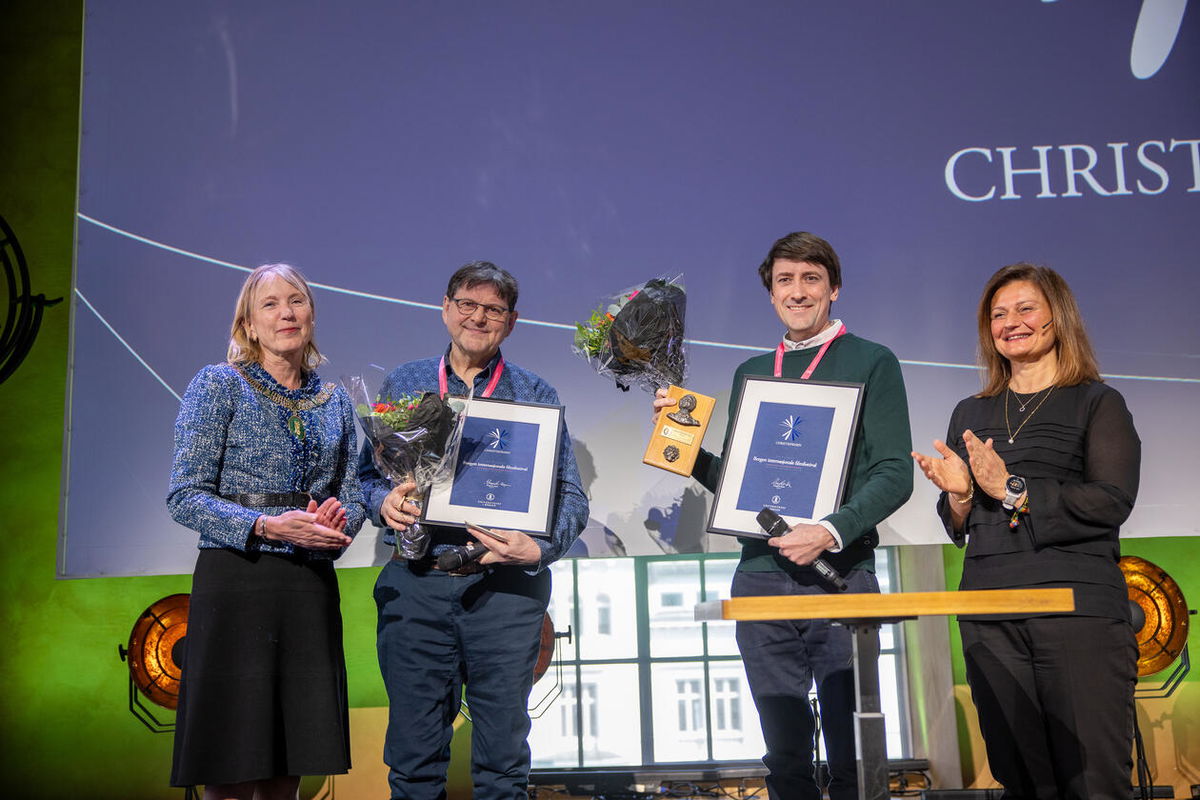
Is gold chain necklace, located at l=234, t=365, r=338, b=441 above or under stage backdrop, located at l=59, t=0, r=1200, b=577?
under

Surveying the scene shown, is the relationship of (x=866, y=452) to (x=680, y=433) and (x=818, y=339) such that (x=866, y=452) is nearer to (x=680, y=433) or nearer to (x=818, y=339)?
(x=818, y=339)

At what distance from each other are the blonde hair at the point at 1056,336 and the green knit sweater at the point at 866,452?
0.21 meters

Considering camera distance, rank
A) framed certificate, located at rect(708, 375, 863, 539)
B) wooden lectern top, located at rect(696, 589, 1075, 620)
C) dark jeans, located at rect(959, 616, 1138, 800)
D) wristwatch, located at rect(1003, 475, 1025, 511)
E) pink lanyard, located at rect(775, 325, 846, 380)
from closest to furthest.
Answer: wooden lectern top, located at rect(696, 589, 1075, 620)
dark jeans, located at rect(959, 616, 1138, 800)
wristwatch, located at rect(1003, 475, 1025, 511)
framed certificate, located at rect(708, 375, 863, 539)
pink lanyard, located at rect(775, 325, 846, 380)

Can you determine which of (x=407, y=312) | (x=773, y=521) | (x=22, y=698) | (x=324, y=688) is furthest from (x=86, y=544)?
(x=773, y=521)

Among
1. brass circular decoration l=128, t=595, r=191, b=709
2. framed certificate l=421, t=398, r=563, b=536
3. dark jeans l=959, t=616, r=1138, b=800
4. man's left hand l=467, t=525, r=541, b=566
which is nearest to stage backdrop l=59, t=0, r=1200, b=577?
brass circular decoration l=128, t=595, r=191, b=709

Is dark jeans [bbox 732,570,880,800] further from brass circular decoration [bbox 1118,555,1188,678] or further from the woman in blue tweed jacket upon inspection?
brass circular decoration [bbox 1118,555,1188,678]

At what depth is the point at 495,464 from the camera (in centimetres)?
262

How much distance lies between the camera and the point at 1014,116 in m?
3.82

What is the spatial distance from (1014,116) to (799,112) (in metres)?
0.81

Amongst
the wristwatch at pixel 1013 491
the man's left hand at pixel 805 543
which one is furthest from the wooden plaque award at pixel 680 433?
the wristwatch at pixel 1013 491

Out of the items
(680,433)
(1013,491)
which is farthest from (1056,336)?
(680,433)

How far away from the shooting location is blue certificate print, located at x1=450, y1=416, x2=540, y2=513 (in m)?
2.59

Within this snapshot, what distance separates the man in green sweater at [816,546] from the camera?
2285 millimetres

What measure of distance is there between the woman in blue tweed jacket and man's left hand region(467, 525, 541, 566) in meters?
0.31
